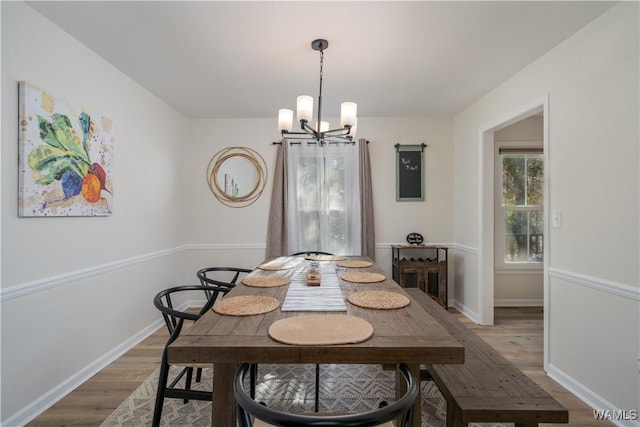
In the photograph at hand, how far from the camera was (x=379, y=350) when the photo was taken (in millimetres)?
1048

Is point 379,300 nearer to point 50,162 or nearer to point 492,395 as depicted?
point 492,395

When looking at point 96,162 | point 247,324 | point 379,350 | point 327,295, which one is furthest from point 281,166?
point 379,350

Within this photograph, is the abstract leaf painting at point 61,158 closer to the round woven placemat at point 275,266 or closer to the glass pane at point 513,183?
the round woven placemat at point 275,266

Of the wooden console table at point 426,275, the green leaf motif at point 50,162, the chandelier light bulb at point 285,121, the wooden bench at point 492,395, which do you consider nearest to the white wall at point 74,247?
the green leaf motif at point 50,162

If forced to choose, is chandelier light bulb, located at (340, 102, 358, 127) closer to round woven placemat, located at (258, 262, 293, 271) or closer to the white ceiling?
the white ceiling

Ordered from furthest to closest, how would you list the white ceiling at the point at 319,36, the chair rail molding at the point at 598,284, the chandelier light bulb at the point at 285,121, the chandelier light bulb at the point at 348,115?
the chandelier light bulb at the point at 285,121
the chandelier light bulb at the point at 348,115
the white ceiling at the point at 319,36
the chair rail molding at the point at 598,284

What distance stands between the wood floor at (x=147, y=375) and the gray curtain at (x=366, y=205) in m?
1.39

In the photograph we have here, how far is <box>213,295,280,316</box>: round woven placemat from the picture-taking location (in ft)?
4.54

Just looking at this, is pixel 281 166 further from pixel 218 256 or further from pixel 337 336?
pixel 337 336

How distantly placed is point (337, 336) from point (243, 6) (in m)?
1.88

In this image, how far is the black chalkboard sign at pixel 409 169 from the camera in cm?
393

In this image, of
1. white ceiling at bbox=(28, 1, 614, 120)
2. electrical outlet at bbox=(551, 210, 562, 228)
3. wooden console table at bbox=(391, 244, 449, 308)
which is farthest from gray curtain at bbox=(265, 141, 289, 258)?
electrical outlet at bbox=(551, 210, 562, 228)

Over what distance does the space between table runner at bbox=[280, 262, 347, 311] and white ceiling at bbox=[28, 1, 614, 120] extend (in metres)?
1.67

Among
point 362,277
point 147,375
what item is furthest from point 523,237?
point 147,375
